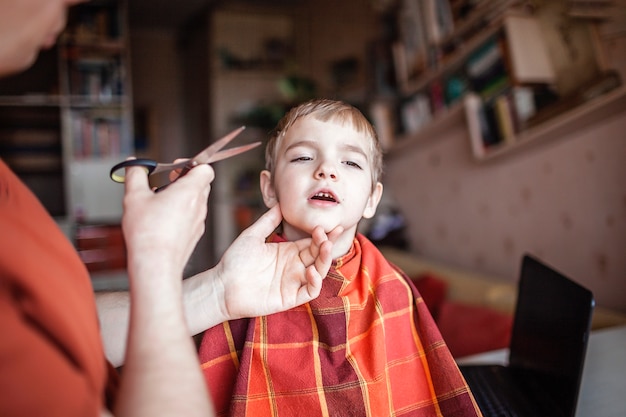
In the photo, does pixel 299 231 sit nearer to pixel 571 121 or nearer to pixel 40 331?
pixel 40 331

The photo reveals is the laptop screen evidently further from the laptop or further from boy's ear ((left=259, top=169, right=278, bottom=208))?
boy's ear ((left=259, top=169, right=278, bottom=208))

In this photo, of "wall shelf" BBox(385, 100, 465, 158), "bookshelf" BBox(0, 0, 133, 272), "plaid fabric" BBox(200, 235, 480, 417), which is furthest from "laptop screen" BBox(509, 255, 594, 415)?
"bookshelf" BBox(0, 0, 133, 272)

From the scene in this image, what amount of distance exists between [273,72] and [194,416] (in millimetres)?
4713

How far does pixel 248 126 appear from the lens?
13.9 feet

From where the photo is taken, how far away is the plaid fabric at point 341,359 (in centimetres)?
83

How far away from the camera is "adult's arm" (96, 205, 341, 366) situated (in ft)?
2.74

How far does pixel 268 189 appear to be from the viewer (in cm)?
104

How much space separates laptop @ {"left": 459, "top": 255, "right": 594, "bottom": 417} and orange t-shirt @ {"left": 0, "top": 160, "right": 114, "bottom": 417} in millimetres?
885

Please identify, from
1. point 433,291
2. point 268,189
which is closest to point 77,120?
point 433,291

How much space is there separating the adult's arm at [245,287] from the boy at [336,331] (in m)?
0.04

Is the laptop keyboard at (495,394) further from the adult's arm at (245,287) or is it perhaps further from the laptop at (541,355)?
the adult's arm at (245,287)

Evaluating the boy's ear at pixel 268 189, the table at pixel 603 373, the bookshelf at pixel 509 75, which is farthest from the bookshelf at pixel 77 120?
the table at pixel 603 373

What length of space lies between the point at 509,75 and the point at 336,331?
5.16 feet

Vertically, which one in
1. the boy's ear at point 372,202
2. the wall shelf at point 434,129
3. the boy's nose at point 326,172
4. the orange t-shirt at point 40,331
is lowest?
the orange t-shirt at point 40,331
